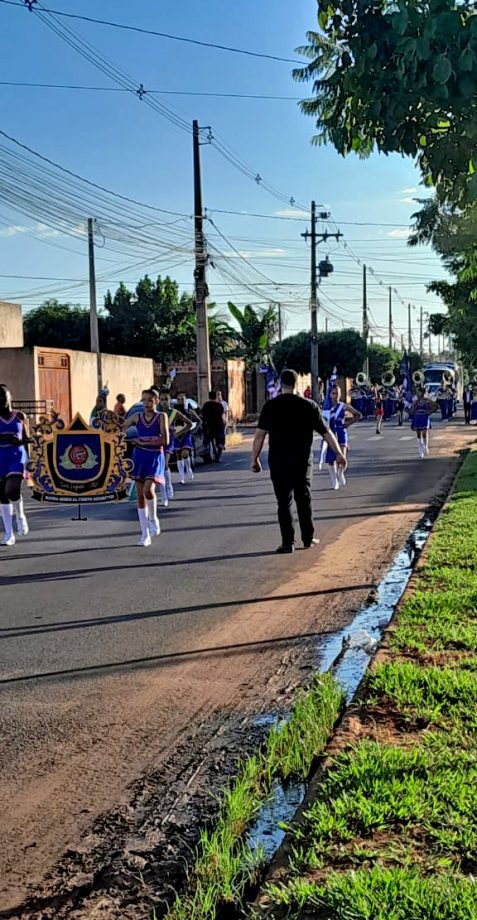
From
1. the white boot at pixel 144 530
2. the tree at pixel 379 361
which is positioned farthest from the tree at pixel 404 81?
the tree at pixel 379 361

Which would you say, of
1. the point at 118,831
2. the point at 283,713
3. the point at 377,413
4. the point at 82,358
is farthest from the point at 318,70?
the point at 377,413

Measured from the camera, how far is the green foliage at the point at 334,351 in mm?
60156

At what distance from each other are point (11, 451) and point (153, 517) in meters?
1.89

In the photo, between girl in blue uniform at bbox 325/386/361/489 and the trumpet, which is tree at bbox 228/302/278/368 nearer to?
the trumpet

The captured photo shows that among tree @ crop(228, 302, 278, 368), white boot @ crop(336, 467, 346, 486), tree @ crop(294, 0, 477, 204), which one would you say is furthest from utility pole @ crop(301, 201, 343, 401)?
tree @ crop(294, 0, 477, 204)

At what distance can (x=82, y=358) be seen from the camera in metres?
27.8

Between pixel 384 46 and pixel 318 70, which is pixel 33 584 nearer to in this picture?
pixel 318 70

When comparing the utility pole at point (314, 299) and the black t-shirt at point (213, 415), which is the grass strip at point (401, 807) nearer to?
the black t-shirt at point (213, 415)

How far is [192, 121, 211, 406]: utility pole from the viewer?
27.7m

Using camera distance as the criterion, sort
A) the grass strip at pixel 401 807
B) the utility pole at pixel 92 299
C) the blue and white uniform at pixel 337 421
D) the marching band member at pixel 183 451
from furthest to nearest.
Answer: the utility pole at pixel 92 299 → the marching band member at pixel 183 451 → the blue and white uniform at pixel 337 421 → the grass strip at pixel 401 807

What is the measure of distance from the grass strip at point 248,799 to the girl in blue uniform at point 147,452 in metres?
5.75

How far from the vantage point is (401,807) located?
3.75 meters

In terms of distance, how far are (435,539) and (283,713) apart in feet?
17.8

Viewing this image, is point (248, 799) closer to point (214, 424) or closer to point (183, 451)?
point (183, 451)
